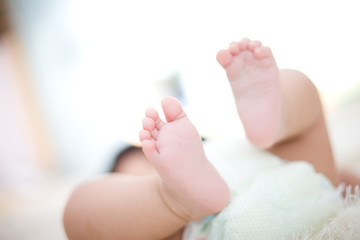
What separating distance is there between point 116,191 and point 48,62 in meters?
2.48

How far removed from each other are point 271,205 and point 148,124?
0.84 feet

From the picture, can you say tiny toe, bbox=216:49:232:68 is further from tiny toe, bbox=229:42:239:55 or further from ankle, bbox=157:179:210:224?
ankle, bbox=157:179:210:224

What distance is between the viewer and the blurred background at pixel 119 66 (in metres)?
1.77

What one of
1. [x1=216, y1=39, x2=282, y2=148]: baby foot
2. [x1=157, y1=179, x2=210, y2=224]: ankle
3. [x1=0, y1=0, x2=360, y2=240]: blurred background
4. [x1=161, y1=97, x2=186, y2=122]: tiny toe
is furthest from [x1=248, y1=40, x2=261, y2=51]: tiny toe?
[x1=0, y1=0, x2=360, y2=240]: blurred background

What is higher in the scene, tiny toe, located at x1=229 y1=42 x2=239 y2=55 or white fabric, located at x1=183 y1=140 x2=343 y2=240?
tiny toe, located at x1=229 y1=42 x2=239 y2=55

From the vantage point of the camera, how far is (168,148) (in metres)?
0.49

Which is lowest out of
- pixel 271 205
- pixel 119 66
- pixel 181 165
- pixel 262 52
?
pixel 271 205

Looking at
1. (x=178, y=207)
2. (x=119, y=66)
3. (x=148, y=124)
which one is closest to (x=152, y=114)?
(x=148, y=124)

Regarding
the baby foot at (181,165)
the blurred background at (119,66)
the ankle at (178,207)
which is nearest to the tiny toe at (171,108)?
the baby foot at (181,165)

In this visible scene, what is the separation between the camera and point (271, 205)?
1.65 ft

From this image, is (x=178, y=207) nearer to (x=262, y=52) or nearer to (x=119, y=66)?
(x=262, y=52)

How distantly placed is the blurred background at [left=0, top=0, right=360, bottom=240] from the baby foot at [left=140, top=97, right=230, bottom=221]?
1.24 m

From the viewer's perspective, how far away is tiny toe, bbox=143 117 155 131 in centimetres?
52

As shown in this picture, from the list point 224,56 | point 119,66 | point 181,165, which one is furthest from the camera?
point 119,66
